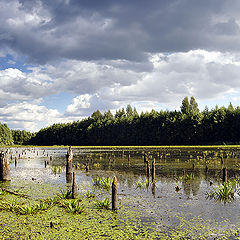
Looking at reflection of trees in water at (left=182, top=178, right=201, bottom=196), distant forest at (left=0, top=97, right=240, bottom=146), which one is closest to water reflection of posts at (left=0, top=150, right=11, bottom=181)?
reflection of trees in water at (left=182, top=178, right=201, bottom=196)

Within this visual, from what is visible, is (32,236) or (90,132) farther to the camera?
(90,132)

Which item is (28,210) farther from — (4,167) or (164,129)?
(164,129)

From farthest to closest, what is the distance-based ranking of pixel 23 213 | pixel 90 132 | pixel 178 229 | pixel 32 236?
pixel 90 132 → pixel 23 213 → pixel 178 229 → pixel 32 236

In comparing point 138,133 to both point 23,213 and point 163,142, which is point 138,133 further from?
point 23,213

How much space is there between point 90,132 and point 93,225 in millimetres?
155976

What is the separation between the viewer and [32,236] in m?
11.1

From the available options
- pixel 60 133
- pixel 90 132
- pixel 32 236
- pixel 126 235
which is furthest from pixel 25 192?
pixel 60 133

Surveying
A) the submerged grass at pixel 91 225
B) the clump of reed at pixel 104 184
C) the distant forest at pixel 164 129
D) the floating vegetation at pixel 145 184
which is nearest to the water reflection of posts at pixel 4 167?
the clump of reed at pixel 104 184

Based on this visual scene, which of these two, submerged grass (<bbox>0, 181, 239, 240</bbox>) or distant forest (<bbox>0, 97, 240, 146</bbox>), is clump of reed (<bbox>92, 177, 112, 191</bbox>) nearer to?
submerged grass (<bbox>0, 181, 239, 240</bbox>)

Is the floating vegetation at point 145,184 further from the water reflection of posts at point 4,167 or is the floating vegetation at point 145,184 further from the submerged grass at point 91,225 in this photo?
the water reflection of posts at point 4,167

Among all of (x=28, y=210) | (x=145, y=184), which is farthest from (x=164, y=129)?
(x=28, y=210)

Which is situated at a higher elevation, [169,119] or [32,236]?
[169,119]

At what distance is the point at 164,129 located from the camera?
420 feet

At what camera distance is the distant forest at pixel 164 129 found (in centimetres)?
10756
